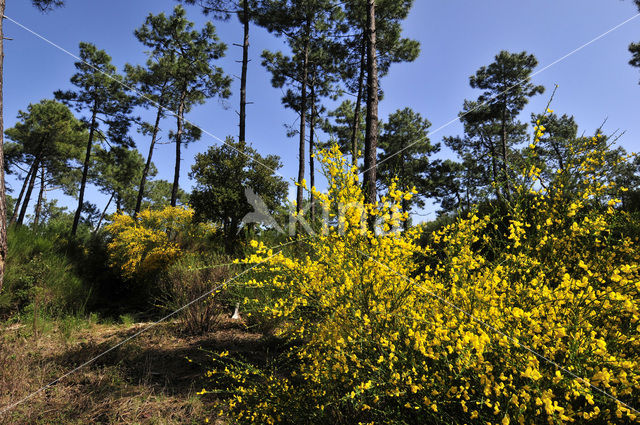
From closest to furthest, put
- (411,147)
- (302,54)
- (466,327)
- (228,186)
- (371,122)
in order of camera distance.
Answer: (466,327) < (371,122) < (228,186) < (302,54) < (411,147)

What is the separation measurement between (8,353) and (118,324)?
6.76 ft

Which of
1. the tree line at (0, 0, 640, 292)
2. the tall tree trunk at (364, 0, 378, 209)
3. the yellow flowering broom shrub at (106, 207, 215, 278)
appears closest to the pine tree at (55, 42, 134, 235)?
the tree line at (0, 0, 640, 292)

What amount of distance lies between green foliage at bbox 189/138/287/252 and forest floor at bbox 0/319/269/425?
12.8ft

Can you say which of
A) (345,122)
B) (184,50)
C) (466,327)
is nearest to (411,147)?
(345,122)

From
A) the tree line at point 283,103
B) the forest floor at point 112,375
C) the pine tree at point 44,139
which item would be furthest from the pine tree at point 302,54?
the pine tree at point 44,139

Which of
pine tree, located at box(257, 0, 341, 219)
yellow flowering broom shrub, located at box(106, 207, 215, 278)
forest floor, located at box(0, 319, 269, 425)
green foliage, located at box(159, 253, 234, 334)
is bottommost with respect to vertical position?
forest floor, located at box(0, 319, 269, 425)

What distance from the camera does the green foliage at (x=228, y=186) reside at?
8070 millimetres

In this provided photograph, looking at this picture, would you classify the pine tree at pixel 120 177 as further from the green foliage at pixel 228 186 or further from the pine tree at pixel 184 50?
the green foliage at pixel 228 186

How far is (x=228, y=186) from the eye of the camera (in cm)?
813

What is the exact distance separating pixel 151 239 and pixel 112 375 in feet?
19.6

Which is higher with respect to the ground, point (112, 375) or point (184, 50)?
point (184, 50)

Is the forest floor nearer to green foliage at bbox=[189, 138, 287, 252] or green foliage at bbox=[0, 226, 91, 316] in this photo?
green foliage at bbox=[0, 226, 91, 316]

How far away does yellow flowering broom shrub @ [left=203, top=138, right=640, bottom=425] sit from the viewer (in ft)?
3.95

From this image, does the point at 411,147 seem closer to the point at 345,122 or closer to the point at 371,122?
the point at 345,122
